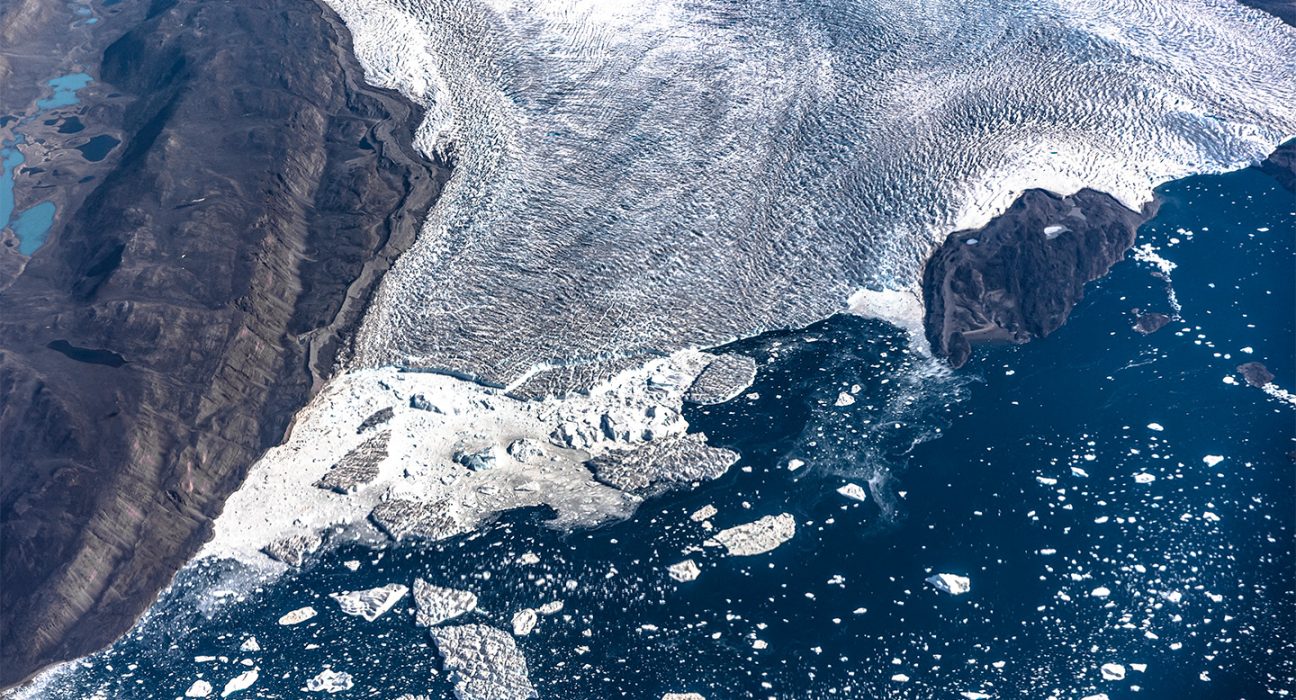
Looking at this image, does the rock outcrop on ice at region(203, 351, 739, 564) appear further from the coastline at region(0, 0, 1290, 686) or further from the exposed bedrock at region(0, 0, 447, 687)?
the exposed bedrock at region(0, 0, 447, 687)

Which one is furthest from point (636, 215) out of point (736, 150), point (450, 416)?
point (450, 416)

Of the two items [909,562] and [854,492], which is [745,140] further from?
[909,562]

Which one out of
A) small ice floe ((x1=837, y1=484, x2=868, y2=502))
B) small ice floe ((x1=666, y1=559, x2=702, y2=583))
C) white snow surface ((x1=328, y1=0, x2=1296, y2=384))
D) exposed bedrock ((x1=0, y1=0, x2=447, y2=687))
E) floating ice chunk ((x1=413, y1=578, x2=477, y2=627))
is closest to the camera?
floating ice chunk ((x1=413, y1=578, x2=477, y2=627))

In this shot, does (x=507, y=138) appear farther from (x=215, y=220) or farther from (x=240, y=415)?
(x=240, y=415)

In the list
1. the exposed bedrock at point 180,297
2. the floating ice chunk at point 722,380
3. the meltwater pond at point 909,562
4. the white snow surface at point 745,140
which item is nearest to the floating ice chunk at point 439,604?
the meltwater pond at point 909,562

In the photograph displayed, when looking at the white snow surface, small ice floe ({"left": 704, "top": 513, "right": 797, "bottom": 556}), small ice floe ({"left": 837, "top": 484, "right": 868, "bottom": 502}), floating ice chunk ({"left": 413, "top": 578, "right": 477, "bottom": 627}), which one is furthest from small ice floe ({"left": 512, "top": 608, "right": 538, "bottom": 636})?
small ice floe ({"left": 837, "top": 484, "right": 868, "bottom": 502})
